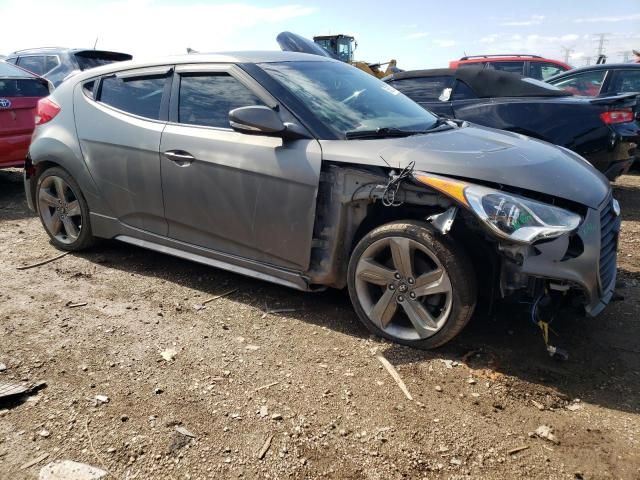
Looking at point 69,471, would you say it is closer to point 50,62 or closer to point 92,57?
point 92,57

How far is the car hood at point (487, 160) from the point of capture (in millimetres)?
2850

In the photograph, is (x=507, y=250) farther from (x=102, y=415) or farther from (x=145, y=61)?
(x=145, y=61)

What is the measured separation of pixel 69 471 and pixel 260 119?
2.04m

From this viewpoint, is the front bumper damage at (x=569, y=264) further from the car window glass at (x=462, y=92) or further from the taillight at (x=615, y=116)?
the car window glass at (x=462, y=92)

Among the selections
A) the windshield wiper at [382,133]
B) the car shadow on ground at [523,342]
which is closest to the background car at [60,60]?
the car shadow on ground at [523,342]

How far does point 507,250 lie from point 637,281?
6.59 ft

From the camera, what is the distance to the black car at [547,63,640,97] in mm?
7914

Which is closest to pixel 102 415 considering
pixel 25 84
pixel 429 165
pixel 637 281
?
pixel 429 165

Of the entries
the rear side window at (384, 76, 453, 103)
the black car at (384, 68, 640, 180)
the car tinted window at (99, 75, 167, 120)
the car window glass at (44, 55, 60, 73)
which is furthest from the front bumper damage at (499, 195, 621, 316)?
the car window glass at (44, 55, 60, 73)

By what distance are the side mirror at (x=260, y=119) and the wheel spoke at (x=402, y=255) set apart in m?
0.95

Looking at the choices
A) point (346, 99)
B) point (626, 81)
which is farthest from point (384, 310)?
point (626, 81)

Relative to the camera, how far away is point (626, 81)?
795cm

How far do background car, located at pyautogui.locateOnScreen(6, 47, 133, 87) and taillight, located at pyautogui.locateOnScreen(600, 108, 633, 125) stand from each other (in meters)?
7.47

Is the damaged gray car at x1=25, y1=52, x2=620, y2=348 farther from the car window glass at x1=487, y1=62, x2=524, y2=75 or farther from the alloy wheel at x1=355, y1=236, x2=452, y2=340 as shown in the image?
the car window glass at x1=487, y1=62, x2=524, y2=75
